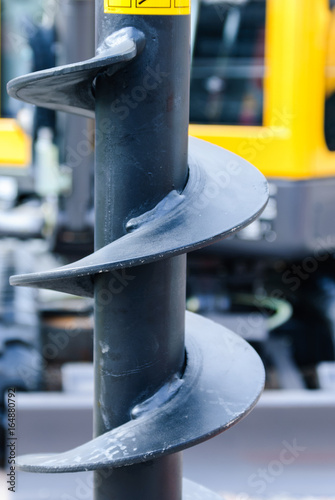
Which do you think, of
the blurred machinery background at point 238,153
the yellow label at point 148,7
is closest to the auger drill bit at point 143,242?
the yellow label at point 148,7

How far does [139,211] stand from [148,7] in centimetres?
26

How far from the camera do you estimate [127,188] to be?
105 cm

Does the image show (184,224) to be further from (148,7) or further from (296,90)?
(296,90)

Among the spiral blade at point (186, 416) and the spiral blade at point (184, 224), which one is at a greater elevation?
the spiral blade at point (184, 224)

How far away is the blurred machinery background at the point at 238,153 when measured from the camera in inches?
137

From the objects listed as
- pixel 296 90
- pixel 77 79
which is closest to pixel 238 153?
pixel 296 90

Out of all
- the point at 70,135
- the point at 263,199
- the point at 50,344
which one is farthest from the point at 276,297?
the point at 263,199

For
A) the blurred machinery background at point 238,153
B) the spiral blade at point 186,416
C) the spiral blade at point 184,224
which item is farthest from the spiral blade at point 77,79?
the blurred machinery background at point 238,153

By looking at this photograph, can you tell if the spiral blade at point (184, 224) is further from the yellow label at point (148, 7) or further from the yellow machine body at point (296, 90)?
the yellow machine body at point (296, 90)

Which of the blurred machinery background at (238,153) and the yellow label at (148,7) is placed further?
the blurred machinery background at (238,153)

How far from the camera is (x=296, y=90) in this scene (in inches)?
138

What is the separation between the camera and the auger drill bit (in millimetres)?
1021

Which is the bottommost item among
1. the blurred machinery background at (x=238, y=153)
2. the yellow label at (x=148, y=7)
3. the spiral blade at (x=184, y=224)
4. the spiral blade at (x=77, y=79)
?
the blurred machinery background at (x=238, y=153)

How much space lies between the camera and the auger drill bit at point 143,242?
1.02m
